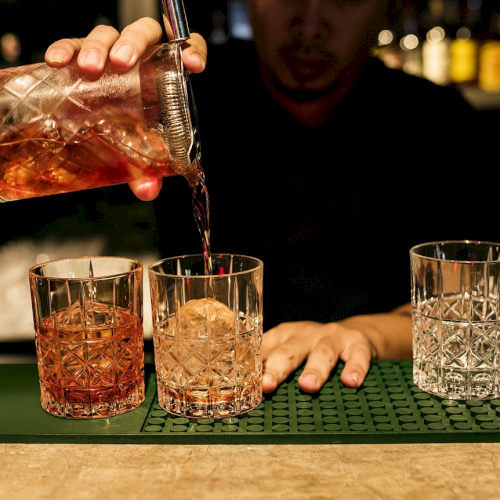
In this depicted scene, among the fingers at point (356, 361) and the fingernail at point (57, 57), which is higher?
the fingernail at point (57, 57)

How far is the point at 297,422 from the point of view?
854mm

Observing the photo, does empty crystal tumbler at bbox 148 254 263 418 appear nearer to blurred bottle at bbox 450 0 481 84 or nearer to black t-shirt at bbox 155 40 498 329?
black t-shirt at bbox 155 40 498 329

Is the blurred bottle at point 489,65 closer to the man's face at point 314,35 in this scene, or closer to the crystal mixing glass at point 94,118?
the man's face at point 314,35

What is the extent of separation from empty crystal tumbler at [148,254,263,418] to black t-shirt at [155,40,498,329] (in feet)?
2.68

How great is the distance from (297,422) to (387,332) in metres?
0.56

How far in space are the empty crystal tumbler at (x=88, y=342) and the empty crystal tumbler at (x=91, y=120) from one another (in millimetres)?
156

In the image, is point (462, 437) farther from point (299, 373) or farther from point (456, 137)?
point (456, 137)

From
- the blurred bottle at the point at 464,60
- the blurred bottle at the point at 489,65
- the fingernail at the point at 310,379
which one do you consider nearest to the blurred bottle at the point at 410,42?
the blurred bottle at the point at 464,60

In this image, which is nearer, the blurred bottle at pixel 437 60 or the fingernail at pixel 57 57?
the fingernail at pixel 57 57

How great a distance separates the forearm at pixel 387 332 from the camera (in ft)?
4.29

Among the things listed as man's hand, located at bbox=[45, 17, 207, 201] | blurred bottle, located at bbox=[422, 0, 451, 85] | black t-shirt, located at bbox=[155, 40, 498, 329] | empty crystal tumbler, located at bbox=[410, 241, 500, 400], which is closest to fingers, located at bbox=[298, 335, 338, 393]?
empty crystal tumbler, located at bbox=[410, 241, 500, 400]

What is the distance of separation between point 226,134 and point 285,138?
0.16 meters

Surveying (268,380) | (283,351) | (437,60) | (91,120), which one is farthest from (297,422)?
(437,60)

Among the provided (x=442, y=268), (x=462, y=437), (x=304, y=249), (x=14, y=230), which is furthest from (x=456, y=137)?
(x=14, y=230)
